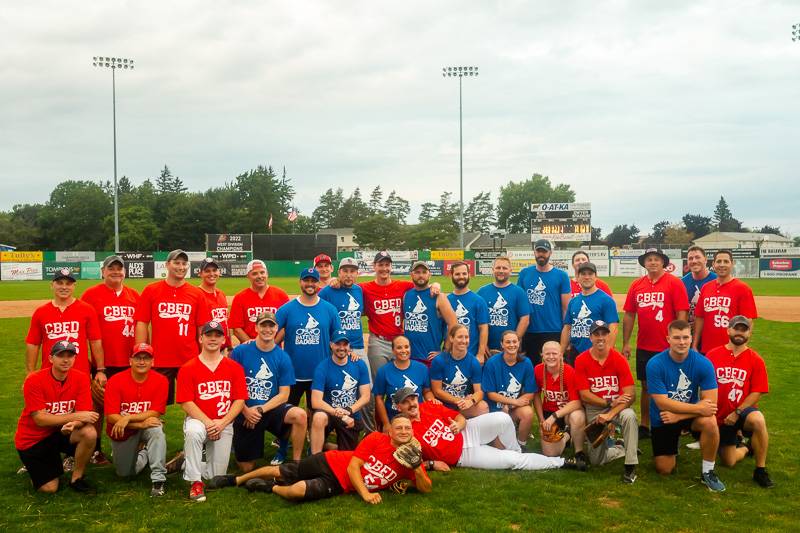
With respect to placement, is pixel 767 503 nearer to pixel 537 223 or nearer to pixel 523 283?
pixel 523 283

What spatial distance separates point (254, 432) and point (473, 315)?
2693mm

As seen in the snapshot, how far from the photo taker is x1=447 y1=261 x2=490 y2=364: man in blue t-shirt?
6980 mm

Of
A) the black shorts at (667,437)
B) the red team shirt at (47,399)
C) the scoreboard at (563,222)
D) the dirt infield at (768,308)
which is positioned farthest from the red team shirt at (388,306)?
the scoreboard at (563,222)

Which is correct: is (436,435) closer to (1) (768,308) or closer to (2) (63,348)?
(2) (63,348)

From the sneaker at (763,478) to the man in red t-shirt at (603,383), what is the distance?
1.12 metres

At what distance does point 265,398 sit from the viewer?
19.9 ft

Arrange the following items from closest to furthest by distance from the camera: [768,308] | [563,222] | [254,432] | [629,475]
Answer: [629,475] → [254,432] → [768,308] → [563,222]

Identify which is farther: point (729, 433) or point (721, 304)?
point (721, 304)

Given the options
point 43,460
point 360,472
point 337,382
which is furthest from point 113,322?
point 360,472

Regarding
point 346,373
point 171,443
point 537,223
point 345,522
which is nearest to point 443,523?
point 345,522

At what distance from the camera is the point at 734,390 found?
5953 millimetres

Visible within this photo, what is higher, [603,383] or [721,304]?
[721,304]

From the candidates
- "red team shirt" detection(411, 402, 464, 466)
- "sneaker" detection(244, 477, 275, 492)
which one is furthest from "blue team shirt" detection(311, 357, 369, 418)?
"sneaker" detection(244, 477, 275, 492)

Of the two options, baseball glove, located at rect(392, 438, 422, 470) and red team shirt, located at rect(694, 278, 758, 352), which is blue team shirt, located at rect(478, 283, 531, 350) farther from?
baseball glove, located at rect(392, 438, 422, 470)
